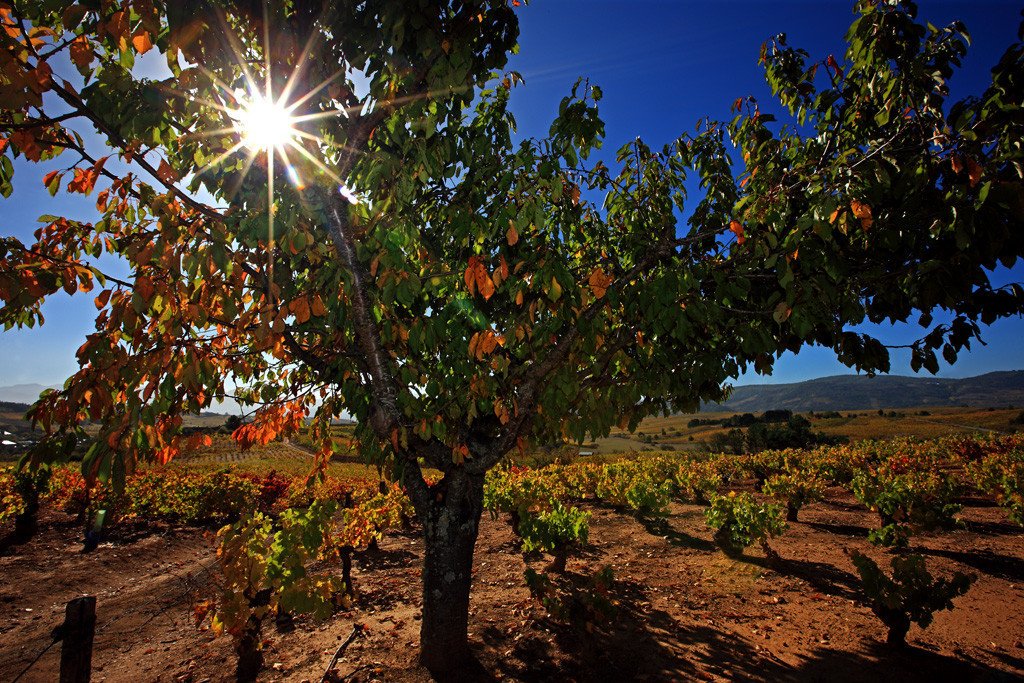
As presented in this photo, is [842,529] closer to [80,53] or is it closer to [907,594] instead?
[907,594]

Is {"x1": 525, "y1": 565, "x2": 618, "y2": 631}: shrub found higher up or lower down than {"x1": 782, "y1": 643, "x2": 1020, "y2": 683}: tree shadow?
higher up

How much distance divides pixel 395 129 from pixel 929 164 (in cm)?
445

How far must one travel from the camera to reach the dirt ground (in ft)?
16.6

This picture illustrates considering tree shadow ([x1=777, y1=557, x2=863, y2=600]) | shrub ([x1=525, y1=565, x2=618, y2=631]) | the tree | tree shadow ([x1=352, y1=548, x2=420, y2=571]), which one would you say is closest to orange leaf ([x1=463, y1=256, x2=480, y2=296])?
the tree

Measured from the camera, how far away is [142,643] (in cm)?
→ 617

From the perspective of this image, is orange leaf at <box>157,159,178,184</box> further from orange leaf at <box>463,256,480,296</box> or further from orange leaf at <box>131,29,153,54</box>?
orange leaf at <box>463,256,480,296</box>

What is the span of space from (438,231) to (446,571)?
4.12m

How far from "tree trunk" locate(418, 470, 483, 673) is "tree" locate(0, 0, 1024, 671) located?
0.03 metres

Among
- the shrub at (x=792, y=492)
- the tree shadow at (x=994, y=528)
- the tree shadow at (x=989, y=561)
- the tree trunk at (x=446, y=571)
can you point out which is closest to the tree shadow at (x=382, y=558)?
the tree trunk at (x=446, y=571)

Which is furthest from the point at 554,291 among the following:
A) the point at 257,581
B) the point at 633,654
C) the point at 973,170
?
the point at 257,581

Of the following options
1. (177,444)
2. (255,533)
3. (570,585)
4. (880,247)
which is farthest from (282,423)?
(880,247)

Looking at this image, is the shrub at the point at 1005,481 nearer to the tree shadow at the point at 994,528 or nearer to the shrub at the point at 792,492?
the tree shadow at the point at 994,528

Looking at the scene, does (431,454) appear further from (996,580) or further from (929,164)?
(996,580)

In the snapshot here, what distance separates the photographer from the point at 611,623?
6.35m
